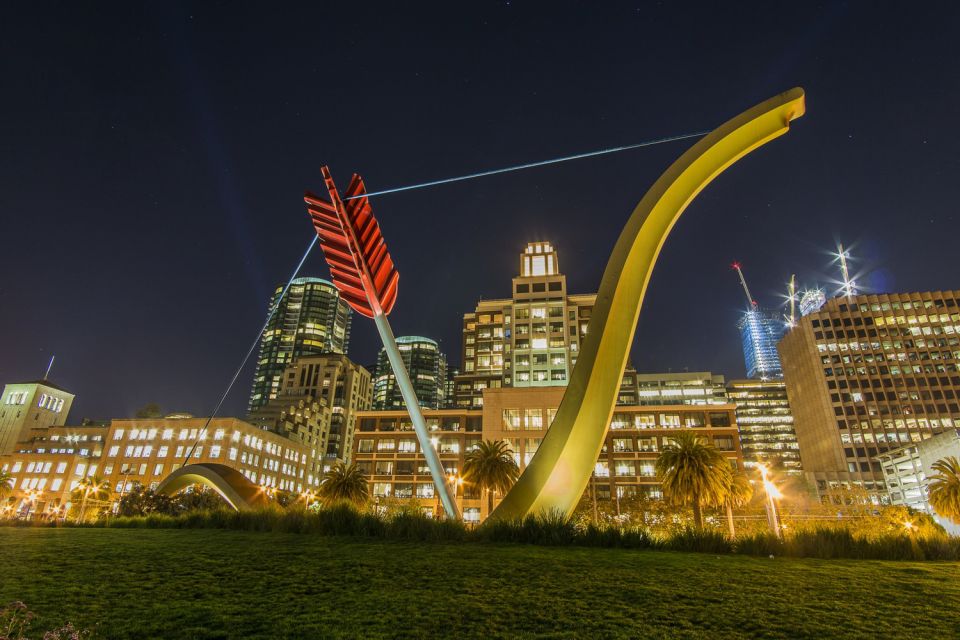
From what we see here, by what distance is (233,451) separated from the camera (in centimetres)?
6962

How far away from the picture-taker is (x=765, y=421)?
140m

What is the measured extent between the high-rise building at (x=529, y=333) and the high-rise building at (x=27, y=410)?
233 ft

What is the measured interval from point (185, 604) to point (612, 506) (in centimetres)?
5347

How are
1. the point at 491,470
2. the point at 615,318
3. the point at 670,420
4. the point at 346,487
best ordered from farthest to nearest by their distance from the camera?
the point at 670,420, the point at 491,470, the point at 346,487, the point at 615,318

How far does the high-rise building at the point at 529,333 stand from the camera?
8644 cm

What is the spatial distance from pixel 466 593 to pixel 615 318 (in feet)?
25.8

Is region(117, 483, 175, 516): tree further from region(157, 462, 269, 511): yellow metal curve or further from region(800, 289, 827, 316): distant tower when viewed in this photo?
region(800, 289, 827, 316): distant tower

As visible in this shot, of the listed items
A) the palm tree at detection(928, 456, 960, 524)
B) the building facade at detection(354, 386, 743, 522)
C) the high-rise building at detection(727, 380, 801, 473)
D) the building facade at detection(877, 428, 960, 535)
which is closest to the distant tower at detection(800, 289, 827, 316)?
the high-rise building at detection(727, 380, 801, 473)

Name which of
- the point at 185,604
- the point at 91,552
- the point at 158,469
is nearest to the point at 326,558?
the point at 185,604

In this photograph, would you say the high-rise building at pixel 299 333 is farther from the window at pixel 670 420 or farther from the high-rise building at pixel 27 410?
the window at pixel 670 420

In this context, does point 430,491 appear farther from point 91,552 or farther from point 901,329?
point 901,329

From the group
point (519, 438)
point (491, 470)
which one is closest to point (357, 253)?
point (491, 470)

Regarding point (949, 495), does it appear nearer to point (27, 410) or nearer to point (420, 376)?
point (27, 410)

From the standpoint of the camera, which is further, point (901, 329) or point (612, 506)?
point (901, 329)
